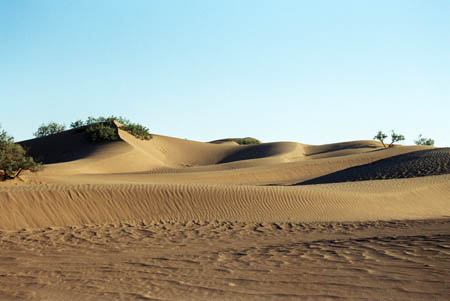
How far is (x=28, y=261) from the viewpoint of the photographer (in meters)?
6.80

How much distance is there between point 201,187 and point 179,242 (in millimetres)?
5469

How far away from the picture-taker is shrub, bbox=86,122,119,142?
36.8 meters

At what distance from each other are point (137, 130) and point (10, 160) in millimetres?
25602

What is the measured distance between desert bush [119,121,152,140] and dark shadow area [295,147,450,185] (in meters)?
22.3

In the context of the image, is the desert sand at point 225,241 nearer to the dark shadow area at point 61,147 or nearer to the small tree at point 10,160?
the small tree at point 10,160

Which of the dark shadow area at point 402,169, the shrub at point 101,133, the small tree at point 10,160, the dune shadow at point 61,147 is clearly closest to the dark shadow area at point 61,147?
the dune shadow at point 61,147

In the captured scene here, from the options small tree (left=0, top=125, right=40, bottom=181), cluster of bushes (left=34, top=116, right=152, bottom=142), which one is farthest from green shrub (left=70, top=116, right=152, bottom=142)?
small tree (left=0, top=125, right=40, bottom=181)

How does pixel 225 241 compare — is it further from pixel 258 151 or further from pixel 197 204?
pixel 258 151

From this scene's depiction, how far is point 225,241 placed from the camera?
830cm

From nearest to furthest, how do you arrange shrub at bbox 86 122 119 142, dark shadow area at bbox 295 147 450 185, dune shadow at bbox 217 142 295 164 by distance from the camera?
1. dark shadow area at bbox 295 147 450 185
2. shrub at bbox 86 122 119 142
3. dune shadow at bbox 217 142 295 164

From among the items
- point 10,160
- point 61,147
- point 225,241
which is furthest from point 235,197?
point 61,147

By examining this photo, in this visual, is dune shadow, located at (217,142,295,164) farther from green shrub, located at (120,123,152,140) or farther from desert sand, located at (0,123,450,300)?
desert sand, located at (0,123,450,300)

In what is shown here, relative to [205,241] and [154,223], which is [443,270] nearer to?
[205,241]

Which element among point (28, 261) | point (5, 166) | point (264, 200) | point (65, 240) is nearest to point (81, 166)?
point (5, 166)
